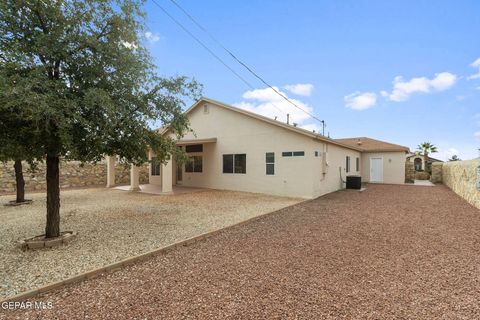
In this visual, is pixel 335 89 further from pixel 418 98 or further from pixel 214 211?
pixel 214 211

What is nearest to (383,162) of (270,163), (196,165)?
(270,163)

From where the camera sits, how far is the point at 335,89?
1744cm

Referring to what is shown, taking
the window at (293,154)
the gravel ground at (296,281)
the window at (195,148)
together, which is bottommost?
the gravel ground at (296,281)

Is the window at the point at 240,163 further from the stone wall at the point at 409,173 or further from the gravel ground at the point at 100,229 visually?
the stone wall at the point at 409,173

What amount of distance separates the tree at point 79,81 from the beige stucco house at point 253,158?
6.54 metres

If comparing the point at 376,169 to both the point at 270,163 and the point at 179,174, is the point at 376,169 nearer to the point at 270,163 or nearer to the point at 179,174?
the point at 270,163

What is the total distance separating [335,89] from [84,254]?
58.1ft

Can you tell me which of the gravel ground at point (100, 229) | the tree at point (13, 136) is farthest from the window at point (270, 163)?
the tree at point (13, 136)

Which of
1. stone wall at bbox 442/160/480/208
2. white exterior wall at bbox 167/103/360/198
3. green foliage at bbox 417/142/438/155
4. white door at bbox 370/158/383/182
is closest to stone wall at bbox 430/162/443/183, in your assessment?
white door at bbox 370/158/383/182

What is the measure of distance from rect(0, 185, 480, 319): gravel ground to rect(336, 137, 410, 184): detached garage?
16634 mm

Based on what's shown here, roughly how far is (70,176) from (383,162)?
24956mm

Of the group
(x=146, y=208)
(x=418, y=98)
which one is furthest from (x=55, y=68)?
(x=418, y=98)

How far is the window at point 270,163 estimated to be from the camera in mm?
12992

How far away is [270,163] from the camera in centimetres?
1309
